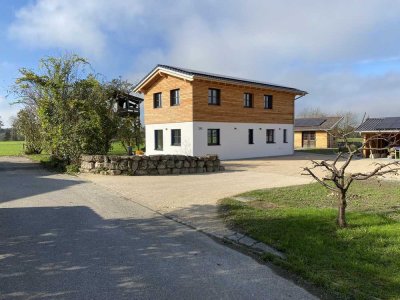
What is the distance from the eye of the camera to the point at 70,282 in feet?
13.4

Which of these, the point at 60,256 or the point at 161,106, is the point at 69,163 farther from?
the point at 60,256

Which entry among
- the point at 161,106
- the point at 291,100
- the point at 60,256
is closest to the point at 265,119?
the point at 291,100

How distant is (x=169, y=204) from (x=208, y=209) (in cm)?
114

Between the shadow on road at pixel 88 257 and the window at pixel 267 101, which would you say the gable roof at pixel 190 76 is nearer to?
the window at pixel 267 101

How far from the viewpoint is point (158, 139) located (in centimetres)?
2659

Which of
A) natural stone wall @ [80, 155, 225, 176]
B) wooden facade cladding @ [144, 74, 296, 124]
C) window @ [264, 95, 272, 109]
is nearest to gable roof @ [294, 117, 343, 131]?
wooden facade cladding @ [144, 74, 296, 124]

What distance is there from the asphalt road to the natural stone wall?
6532 mm

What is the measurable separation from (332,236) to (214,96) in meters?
19.2

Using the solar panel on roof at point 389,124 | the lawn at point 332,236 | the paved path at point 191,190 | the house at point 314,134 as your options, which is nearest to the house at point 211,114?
the solar panel on roof at point 389,124

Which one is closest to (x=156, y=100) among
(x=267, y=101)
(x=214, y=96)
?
(x=214, y=96)

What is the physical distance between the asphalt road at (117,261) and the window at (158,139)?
59.4 feet

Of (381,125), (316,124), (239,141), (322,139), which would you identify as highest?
(316,124)

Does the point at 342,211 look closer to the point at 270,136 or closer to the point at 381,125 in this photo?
the point at 270,136

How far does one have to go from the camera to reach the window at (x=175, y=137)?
80.1ft
